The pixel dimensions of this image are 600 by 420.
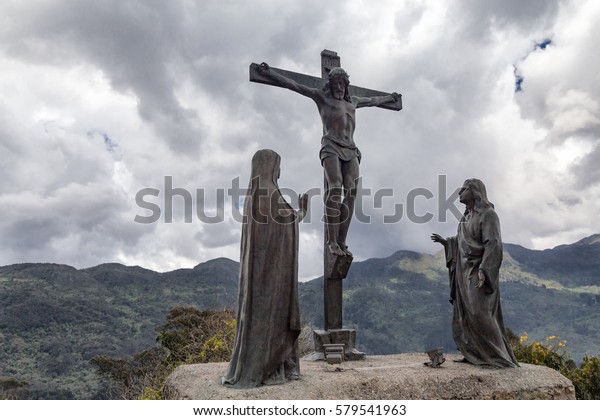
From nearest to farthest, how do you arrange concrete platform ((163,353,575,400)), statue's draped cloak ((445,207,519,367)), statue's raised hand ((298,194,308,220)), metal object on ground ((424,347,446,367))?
concrete platform ((163,353,575,400)) → statue's raised hand ((298,194,308,220)) → metal object on ground ((424,347,446,367)) → statue's draped cloak ((445,207,519,367))

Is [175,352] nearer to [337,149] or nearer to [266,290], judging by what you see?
[337,149]

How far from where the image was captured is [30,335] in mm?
31844

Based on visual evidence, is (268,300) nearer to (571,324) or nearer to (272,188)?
(272,188)

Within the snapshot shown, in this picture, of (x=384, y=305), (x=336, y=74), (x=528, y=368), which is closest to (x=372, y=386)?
(x=528, y=368)

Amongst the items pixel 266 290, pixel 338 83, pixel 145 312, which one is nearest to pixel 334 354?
pixel 266 290

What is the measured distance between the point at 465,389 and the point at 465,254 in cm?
206

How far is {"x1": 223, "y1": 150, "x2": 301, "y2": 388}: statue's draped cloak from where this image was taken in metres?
5.37

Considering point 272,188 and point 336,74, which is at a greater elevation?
point 336,74

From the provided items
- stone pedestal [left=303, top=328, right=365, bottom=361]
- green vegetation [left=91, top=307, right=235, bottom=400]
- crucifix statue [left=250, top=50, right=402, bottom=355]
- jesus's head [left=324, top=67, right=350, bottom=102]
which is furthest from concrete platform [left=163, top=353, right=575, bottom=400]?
jesus's head [left=324, top=67, right=350, bottom=102]

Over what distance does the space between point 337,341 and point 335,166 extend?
9.90ft

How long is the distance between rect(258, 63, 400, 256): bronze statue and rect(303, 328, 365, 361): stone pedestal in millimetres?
1354

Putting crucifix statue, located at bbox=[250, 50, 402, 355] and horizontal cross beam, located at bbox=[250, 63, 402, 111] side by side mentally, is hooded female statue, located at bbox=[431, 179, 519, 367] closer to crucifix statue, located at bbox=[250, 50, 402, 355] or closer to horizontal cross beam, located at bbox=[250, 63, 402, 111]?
crucifix statue, located at bbox=[250, 50, 402, 355]

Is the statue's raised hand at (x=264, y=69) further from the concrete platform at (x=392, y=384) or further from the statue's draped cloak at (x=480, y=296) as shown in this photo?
the concrete platform at (x=392, y=384)

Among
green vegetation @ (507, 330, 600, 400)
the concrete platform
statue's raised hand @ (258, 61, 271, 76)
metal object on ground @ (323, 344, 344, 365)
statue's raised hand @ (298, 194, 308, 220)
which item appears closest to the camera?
the concrete platform
